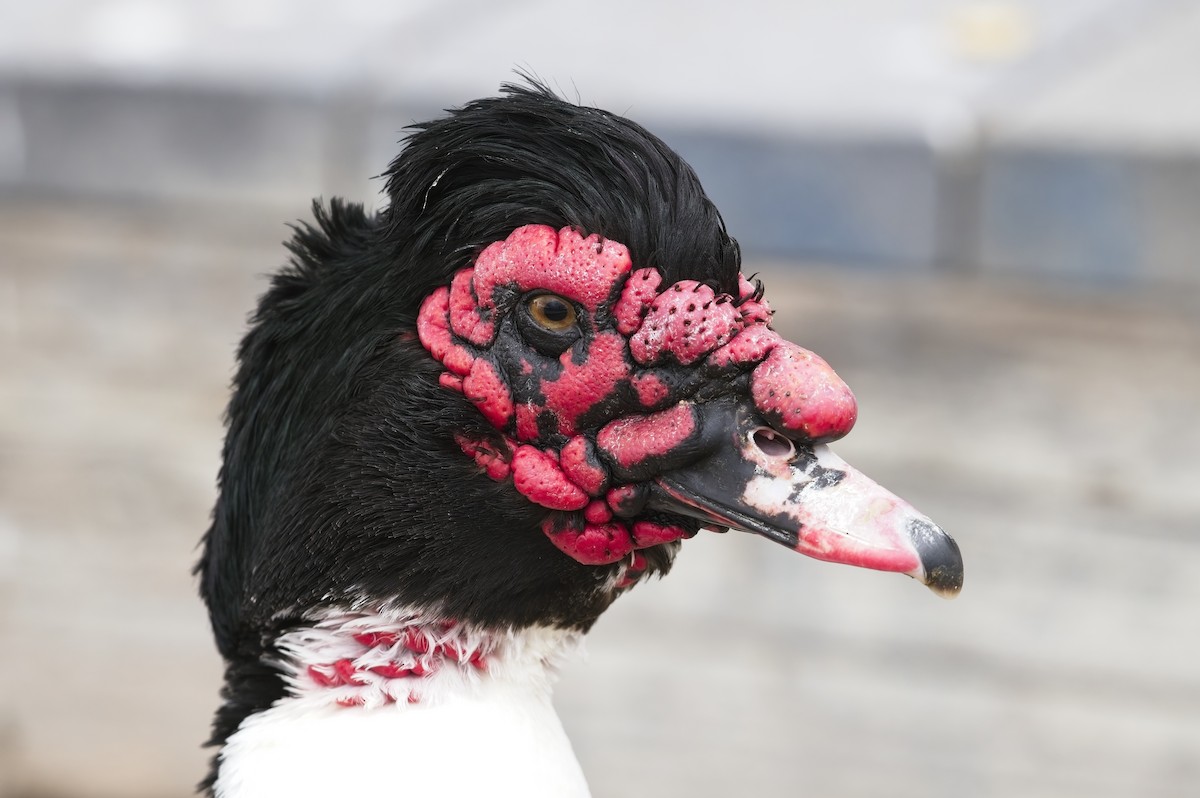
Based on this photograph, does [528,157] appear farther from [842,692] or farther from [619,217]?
[842,692]

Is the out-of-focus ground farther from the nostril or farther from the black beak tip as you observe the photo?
the black beak tip

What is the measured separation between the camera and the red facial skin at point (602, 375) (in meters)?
1.82

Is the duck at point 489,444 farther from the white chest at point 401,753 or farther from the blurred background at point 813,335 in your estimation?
the blurred background at point 813,335

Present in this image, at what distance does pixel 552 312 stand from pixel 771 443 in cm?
37

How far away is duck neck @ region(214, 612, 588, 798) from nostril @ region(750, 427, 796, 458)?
20.9 inches

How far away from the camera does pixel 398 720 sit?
6.49 ft

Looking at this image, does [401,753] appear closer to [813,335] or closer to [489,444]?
[489,444]

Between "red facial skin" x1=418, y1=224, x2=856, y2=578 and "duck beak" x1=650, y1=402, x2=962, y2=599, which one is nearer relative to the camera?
"duck beak" x1=650, y1=402, x2=962, y2=599

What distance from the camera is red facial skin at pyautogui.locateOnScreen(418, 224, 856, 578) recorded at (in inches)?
71.7

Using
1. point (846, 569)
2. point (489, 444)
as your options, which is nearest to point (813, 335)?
point (846, 569)

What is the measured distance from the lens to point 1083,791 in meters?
4.91

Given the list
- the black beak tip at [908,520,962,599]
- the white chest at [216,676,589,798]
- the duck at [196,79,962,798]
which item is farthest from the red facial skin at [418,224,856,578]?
the white chest at [216,676,589,798]

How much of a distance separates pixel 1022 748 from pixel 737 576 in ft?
4.11

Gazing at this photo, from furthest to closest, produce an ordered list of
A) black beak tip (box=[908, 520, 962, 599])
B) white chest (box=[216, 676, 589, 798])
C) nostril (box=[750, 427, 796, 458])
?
white chest (box=[216, 676, 589, 798]) < nostril (box=[750, 427, 796, 458]) < black beak tip (box=[908, 520, 962, 599])
